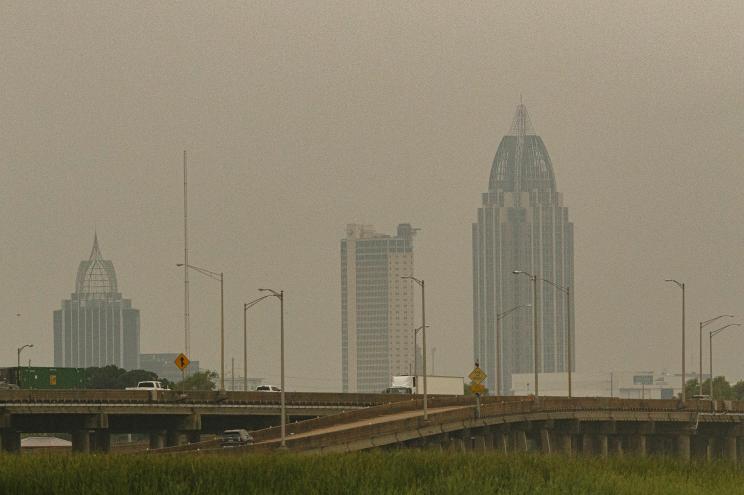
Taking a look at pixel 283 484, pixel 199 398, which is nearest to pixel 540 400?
pixel 199 398

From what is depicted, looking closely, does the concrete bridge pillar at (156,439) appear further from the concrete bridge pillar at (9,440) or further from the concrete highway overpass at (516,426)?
the concrete bridge pillar at (9,440)

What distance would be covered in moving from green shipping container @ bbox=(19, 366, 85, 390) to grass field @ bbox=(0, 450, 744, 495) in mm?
85802

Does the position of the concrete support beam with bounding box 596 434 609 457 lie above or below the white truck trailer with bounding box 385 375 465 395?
below

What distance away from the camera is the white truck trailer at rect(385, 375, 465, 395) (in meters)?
180

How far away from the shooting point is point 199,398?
14412cm

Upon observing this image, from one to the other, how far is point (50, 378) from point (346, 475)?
103 metres

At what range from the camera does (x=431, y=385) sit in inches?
7160

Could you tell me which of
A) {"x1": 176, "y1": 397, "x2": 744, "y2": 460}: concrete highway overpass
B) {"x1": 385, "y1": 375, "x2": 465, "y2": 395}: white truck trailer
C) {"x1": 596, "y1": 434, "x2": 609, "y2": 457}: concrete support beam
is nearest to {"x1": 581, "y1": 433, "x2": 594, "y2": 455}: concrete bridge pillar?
{"x1": 176, "y1": 397, "x2": 744, "y2": 460}: concrete highway overpass

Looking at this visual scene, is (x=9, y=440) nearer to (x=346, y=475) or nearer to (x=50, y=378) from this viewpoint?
(x=50, y=378)

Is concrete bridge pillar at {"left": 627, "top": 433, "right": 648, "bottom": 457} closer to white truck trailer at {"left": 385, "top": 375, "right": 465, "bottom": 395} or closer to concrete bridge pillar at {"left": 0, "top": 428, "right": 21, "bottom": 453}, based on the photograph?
white truck trailer at {"left": 385, "top": 375, "right": 465, "bottom": 395}

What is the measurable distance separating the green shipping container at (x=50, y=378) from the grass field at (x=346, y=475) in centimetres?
8580

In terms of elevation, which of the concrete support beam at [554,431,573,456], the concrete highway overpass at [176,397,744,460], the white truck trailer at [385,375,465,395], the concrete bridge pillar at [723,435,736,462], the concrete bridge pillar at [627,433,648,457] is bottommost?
the concrete bridge pillar at [723,435,736,462]

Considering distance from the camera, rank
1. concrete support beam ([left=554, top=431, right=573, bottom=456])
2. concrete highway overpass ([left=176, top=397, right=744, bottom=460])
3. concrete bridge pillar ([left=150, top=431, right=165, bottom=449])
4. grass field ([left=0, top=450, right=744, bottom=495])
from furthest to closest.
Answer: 1. concrete bridge pillar ([left=150, top=431, right=165, bottom=449])
2. concrete support beam ([left=554, top=431, right=573, bottom=456])
3. concrete highway overpass ([left=176, top=397, right=744, bottom=460])
4. grass field ([left=0, top=450, right=744, bottom=495])

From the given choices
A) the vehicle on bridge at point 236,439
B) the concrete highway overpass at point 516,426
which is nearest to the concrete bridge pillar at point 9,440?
the concrete highway overpass at point 516,426
